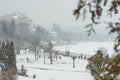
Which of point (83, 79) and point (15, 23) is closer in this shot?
point (83, 79)

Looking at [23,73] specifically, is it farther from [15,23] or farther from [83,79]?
[15,23]

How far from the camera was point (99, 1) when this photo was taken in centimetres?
470

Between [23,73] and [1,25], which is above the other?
[1,25]

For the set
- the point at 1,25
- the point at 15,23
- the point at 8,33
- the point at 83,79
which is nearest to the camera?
the point at 83,79

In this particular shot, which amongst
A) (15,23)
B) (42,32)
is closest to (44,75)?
(15,23)

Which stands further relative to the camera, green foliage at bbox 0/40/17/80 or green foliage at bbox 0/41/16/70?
green foliage at bbox 0/41/16/70

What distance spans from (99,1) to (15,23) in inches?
6730

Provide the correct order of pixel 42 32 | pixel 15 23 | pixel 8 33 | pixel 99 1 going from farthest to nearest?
pixel 42 32, pixel 15 23, pixel 8 33, pixel 99 1

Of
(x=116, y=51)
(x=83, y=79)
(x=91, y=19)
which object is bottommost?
(x=83, y=79)

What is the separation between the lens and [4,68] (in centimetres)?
5691

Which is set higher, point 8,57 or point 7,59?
point 8,57

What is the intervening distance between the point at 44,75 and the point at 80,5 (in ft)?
195

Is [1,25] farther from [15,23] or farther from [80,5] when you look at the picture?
[80,5]

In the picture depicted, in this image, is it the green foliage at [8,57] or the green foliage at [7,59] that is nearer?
the green foliage at [7,59]
